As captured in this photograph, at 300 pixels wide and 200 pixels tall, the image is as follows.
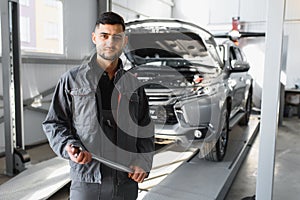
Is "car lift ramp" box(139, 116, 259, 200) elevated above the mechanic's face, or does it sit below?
below

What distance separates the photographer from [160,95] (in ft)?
11.6

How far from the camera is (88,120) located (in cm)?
140

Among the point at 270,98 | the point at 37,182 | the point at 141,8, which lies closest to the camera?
the point at 270,98

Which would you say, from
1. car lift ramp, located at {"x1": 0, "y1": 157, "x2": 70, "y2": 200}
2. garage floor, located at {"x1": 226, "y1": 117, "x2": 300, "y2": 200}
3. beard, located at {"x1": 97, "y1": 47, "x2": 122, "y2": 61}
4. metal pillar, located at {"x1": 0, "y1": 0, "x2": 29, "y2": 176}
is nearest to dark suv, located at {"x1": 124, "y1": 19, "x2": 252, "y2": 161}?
garage floor, located at {"x1": 226, "y1": 117, "x2": 300, "y2": 200}

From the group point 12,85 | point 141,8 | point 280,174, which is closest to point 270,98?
point 280,174

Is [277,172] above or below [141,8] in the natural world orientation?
below

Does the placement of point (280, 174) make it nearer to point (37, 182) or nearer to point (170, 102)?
point (170, 102)

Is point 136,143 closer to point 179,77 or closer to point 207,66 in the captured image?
point 179,77

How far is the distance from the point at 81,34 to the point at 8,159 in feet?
9.73

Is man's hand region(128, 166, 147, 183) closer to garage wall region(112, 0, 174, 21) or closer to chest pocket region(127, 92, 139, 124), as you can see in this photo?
chest pocket region(127, 92, 139, 124)

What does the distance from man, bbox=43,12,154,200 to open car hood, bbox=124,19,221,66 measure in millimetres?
2243

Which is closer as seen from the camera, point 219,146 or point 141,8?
point 219,146

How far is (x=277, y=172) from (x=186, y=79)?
5.44 ft

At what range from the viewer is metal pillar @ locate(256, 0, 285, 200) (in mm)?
2223
